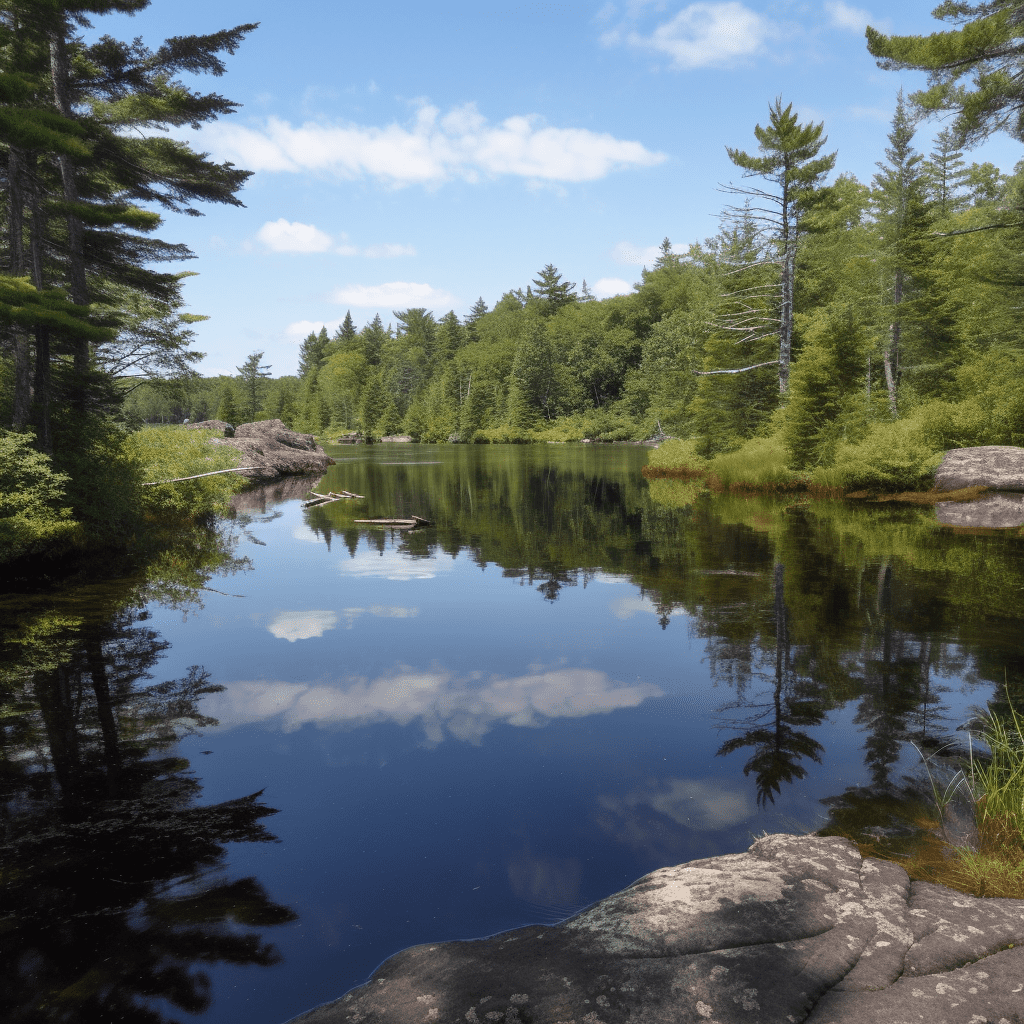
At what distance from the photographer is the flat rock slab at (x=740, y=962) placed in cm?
281

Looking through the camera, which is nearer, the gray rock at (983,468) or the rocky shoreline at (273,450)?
the gray rock at (983,468)

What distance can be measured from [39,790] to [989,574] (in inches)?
574

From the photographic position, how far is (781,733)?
660 cm

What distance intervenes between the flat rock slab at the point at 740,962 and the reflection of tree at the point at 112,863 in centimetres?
104

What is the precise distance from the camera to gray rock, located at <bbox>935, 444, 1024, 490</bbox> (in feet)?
70.4

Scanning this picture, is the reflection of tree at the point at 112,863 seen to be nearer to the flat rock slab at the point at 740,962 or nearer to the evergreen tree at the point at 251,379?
the flat rock slab at the point at 740,962

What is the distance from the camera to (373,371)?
12500 cm

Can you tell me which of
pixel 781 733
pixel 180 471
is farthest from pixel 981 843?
pixel 180 471

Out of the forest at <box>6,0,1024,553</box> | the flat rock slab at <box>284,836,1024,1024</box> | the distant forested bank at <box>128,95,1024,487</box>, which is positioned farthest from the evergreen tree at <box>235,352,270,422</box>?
the flat rock slab at <box>284,836,1024,1024</box>

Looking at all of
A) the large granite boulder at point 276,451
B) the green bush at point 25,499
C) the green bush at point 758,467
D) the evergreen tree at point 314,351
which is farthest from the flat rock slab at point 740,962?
the evergreen tree at point 314,351

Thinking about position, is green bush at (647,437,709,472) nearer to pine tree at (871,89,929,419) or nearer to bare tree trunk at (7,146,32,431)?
pine tree at (871,89,929,419)

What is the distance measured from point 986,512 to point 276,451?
36.8 m

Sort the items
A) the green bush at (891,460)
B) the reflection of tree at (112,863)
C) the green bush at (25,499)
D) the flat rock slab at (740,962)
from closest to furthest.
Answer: the flat rock slab at (740,962) < the reflection of tree at (112,863) < the green bush at (25,499) < the green bush at (891,460)

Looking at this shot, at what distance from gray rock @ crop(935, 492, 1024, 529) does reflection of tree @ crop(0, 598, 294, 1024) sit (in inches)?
753
